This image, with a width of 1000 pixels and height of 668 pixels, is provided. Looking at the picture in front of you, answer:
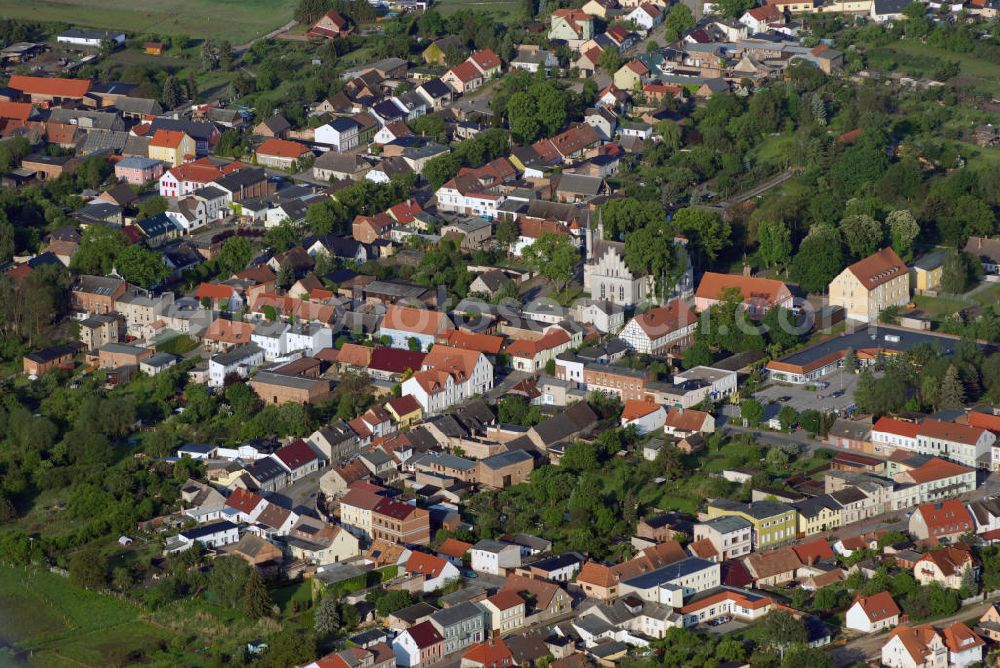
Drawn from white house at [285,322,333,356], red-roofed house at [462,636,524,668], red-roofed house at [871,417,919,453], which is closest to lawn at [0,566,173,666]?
red-roofed house at [462,636,524,668]

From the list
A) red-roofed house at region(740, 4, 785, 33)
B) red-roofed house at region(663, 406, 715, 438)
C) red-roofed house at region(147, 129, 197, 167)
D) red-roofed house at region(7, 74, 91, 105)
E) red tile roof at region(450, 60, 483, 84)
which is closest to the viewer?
red-roofed house at region(663, 406, 715, 438)

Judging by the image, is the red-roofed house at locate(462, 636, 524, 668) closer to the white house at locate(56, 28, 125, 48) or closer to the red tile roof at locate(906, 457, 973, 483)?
the red tile roof at locate(906, 457, 973, 483)

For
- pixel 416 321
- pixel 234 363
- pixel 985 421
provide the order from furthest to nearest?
pixel 416 321, pixel 234 363, pixel 985 421

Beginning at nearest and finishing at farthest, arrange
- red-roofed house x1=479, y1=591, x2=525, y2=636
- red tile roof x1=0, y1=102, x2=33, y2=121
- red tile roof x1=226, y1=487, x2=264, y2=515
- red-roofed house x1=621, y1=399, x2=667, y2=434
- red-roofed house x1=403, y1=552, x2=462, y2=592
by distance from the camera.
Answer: red-roofed house x1=479, y1=591, x2=525, y2=636 → red-roofed house x1=403, y1=552, x2=462, y2=592 → red tile roof x1=226, y1=487, x2=264, y2=515 → red-roofed house x1=621, y1=399, x2=667, y2=434 → red tile roof x1=0, y1=102, x2=33, y2=121

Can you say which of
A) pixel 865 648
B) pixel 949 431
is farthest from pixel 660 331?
pixel 865 648

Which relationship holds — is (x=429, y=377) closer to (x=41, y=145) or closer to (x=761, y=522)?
(x=761, y=522)

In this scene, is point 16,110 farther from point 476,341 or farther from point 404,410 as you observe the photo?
point 404,410

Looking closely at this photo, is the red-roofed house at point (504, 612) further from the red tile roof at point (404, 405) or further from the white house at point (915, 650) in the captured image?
the red tile roof at point (404, 405)

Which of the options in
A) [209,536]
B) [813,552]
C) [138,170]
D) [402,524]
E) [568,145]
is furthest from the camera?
[568,145]
